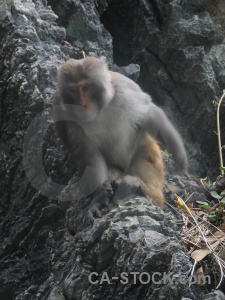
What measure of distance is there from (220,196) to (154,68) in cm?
225

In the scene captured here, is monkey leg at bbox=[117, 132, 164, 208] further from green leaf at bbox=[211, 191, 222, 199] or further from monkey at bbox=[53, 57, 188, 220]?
green leaf at bbox=[211, 191, 222, 199]

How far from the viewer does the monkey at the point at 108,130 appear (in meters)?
4.81

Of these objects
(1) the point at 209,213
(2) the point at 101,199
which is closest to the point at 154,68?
(1) the point at 209,213

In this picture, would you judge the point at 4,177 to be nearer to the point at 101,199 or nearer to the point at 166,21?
the point at 101,199

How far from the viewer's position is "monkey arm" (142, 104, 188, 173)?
205 inches

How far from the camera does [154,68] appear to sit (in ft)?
23.3

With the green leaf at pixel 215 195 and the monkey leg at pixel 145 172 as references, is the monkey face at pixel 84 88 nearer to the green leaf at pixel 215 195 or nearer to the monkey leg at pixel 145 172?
the monkey leg at pixel 145 172

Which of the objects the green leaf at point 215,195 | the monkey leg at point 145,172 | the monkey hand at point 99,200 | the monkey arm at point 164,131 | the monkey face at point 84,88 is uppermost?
the monkey face at point 84,88

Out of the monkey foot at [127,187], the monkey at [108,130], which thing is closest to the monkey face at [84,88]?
the monkey at [108,130]

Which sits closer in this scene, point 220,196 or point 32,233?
point 32,233

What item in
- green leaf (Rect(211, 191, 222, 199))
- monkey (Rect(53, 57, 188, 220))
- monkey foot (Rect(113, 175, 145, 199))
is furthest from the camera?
green leaf (Rect(211, 191, 222, 199))

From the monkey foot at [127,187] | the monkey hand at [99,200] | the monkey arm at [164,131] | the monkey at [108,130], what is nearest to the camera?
the monkey hand at [99,200]

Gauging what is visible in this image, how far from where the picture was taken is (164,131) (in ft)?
17.2

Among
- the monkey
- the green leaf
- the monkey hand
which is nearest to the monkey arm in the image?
the monkey
